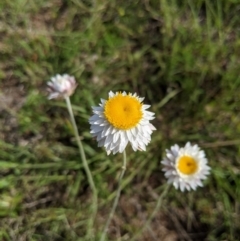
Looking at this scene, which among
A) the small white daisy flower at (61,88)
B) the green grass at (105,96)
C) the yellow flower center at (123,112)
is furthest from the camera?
the green grass at (105,96)

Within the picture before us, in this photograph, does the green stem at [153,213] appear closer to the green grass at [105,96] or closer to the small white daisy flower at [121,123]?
the green grass at [105,96]

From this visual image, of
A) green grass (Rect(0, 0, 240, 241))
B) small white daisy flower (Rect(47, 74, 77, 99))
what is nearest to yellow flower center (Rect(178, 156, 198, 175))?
green grass (Rect(0, 0, 240, 241))

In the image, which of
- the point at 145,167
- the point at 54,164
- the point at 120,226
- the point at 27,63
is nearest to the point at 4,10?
the point at 27,63

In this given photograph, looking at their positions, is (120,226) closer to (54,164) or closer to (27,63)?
(54,164)

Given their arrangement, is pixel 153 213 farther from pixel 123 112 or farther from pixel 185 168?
pixel 123 112

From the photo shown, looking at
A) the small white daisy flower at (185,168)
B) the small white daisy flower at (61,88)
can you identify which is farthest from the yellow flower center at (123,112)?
the small white daisy flower at (185,168)

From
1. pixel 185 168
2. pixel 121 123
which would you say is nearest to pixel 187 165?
pixel 185 168
